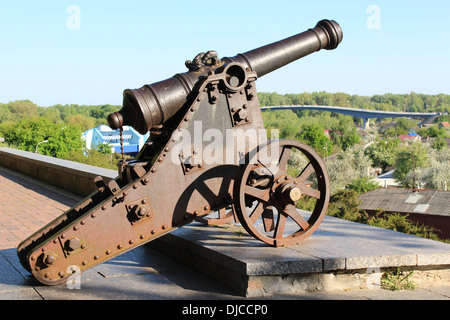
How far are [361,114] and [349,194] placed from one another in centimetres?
12744

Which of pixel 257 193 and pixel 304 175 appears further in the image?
pixel 304 175

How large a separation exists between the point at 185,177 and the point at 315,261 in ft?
3.55

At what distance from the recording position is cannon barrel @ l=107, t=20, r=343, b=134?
359cm

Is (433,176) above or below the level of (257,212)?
below

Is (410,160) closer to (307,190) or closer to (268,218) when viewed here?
(268,218)

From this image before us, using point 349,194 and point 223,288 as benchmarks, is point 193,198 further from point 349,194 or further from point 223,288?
point 349,194

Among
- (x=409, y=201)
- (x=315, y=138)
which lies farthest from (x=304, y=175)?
(x=315, y=138)

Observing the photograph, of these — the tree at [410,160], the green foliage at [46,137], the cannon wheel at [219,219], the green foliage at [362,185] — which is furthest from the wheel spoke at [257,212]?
the tree at [410,160]

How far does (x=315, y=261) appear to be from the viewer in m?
3.29

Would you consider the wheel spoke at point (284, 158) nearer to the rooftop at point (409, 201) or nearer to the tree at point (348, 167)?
the rooftop at point (409, 201)

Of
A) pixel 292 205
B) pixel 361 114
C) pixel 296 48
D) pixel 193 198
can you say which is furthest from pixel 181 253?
pixel 361 114

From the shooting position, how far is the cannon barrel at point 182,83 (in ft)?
11.8

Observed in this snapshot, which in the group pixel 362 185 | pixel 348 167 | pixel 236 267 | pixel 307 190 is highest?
pixel 307 190
